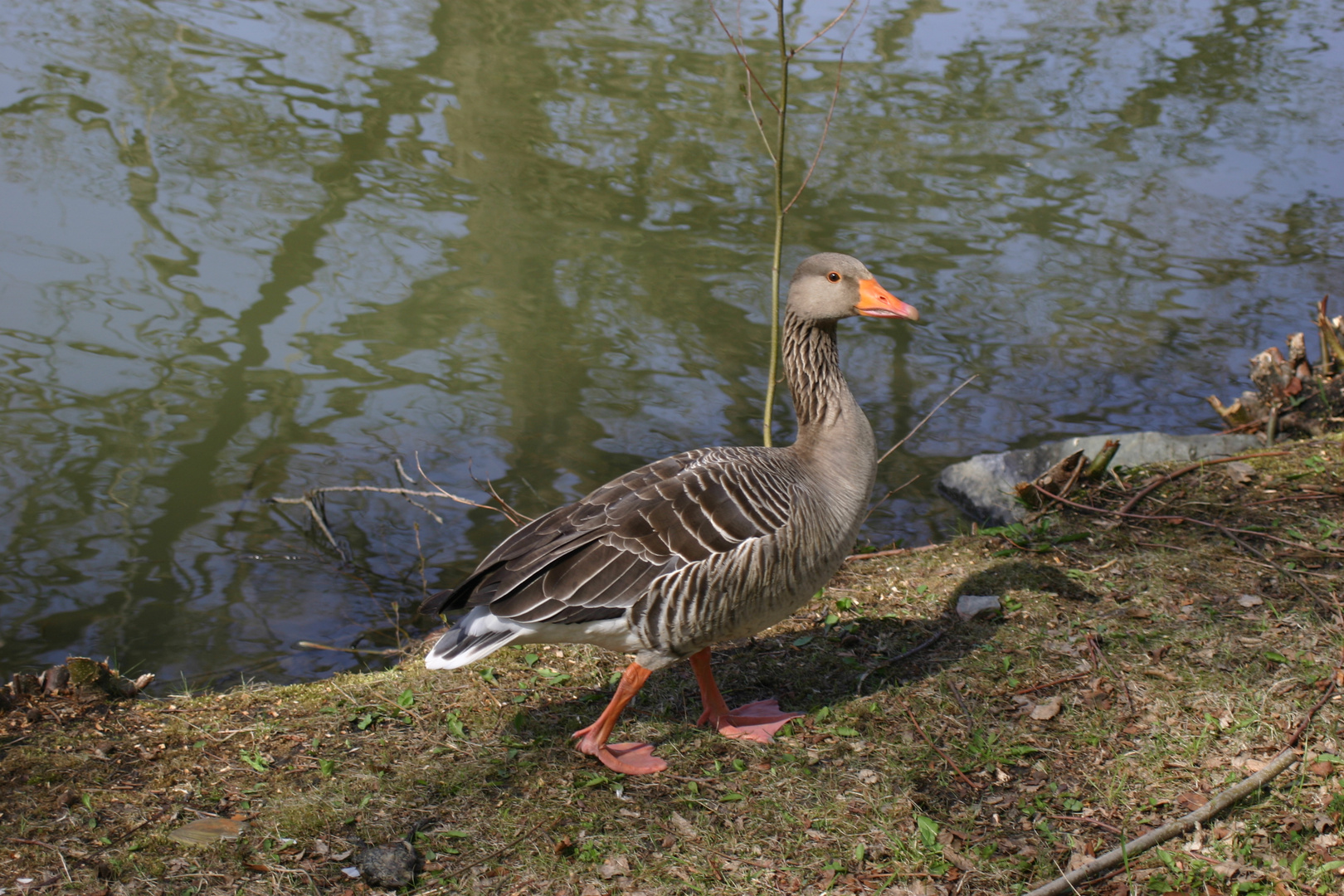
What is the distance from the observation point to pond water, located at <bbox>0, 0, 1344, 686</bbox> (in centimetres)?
676

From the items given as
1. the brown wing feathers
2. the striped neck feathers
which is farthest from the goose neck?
the brown wing feathers

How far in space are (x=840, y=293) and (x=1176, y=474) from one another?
2593mm

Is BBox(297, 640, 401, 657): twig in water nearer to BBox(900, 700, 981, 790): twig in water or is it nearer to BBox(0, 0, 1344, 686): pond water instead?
BBox(0, 0, 1344, 686): pond water

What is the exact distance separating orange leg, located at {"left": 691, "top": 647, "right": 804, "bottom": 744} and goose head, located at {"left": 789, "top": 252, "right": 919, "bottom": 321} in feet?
5.36

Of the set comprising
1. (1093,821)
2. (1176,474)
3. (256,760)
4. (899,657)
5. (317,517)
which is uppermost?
(1176,474)

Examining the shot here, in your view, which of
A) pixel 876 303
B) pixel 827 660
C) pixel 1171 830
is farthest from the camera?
pixel 827 660

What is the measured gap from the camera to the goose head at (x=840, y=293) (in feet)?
14.7

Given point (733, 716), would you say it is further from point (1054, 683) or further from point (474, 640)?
point (1054, 683)

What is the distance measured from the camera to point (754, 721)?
4215 millimetres

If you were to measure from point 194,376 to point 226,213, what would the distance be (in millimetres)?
2941

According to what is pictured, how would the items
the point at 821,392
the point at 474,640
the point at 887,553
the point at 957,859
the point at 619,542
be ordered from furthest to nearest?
the point at 887,553
the point at 821,392
the point at 619,542
the point at 474,640
the point at 957,859

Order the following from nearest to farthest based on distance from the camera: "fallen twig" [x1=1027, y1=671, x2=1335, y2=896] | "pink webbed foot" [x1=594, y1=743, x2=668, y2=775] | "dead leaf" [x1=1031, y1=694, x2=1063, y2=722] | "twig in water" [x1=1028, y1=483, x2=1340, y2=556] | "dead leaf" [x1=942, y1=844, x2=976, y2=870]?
"fallen twig" [x1=1027, y1=671, x2=1335, y2=896]
"dead leaf" [x1=942, y1=844, x2=976, y2=870]
"pink webbed foot" [x1=594, y1=743, x2=668, y2=775]
"dead leaf" [x1=1031, y1=694, x2=1063, y2=722]
"twig in water" [x1=1028, y1=483, x2=1340, y2=556]

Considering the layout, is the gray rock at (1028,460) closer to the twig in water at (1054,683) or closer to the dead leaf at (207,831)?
the twig in water at (1054,683)

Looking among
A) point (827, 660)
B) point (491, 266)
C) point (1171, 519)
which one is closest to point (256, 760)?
point (827, 660)
